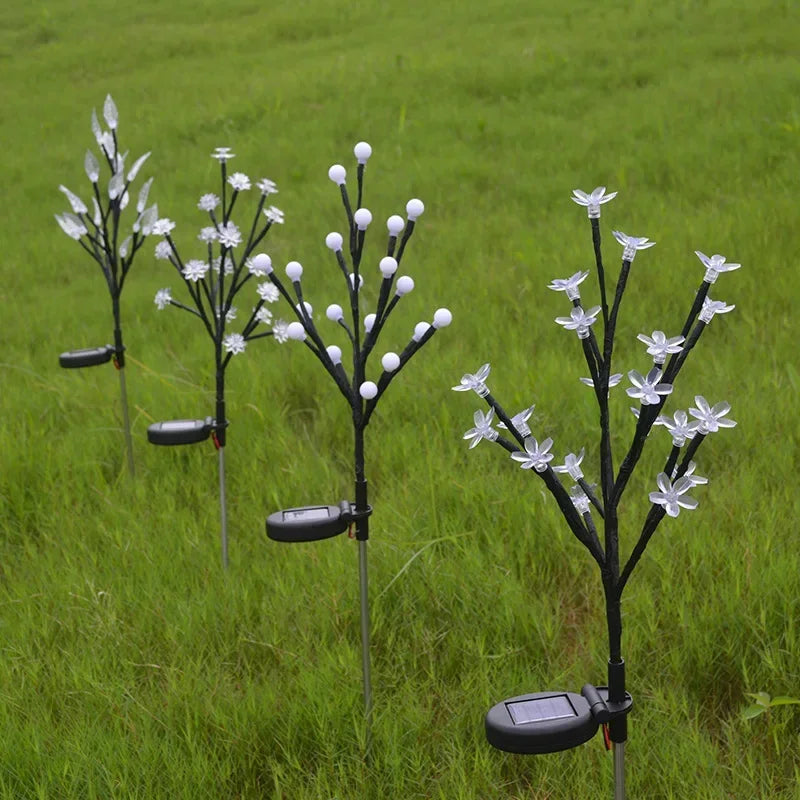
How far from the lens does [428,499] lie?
285 cm

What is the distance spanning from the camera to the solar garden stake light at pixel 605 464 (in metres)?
1.19

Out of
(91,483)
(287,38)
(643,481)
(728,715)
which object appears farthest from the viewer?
(287,38)

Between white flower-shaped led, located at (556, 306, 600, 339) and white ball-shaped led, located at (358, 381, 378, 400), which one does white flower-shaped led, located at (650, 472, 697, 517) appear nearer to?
white flower-shaped led, located at (556, 306, 600, 339)

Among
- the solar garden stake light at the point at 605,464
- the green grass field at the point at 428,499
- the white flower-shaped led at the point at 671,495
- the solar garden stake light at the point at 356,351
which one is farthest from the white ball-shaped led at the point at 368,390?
the green grass field at the point at 428,499

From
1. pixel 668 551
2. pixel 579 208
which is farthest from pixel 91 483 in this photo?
pixel 579 208

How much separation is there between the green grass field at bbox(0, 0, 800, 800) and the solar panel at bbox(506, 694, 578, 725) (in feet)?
2.05

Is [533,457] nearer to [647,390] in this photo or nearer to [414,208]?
[647,390]

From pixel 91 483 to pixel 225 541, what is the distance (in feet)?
3.00

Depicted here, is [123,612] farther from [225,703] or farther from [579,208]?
[579,208]

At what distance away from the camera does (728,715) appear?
201 cm

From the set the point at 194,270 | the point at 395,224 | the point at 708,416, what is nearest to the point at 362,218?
the point at 395,224

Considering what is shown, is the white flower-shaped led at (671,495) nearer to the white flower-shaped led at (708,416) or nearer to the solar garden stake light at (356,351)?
the white flower-shaped led at (708,416)

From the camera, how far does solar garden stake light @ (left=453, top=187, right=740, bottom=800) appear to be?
3.90 feet

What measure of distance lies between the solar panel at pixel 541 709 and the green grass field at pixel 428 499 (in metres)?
0.63
